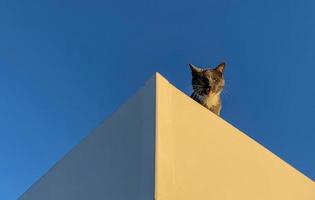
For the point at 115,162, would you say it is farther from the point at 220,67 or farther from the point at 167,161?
the point at 220,67

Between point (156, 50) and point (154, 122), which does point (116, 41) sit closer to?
point (156, 50)

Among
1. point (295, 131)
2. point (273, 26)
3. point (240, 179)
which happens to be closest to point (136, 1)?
point (273, 26)

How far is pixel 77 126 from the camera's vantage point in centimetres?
384

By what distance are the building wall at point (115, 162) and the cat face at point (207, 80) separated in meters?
1.21

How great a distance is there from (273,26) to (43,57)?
1.97 meters

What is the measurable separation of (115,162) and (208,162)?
0.28m

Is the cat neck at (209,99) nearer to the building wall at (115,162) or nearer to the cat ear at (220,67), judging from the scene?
the cat ear at (220,67)

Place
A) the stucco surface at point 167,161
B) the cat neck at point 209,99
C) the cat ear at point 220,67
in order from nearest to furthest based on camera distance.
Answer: the stucco surface at point 167,161 → the cat neck at point 209,99 → the cat ear at point 220,67

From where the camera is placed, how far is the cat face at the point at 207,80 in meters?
2.66

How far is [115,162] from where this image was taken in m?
1.34

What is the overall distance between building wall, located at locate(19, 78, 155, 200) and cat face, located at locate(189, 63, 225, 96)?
1214 millimetres

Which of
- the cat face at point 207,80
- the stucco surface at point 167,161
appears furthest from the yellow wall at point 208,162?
the cat face at point 207,80

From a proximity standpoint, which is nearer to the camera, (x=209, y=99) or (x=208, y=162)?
(x=208, y=162)

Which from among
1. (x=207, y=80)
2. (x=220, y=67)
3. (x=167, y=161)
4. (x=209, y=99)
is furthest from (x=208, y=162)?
(x=220, y=67)
